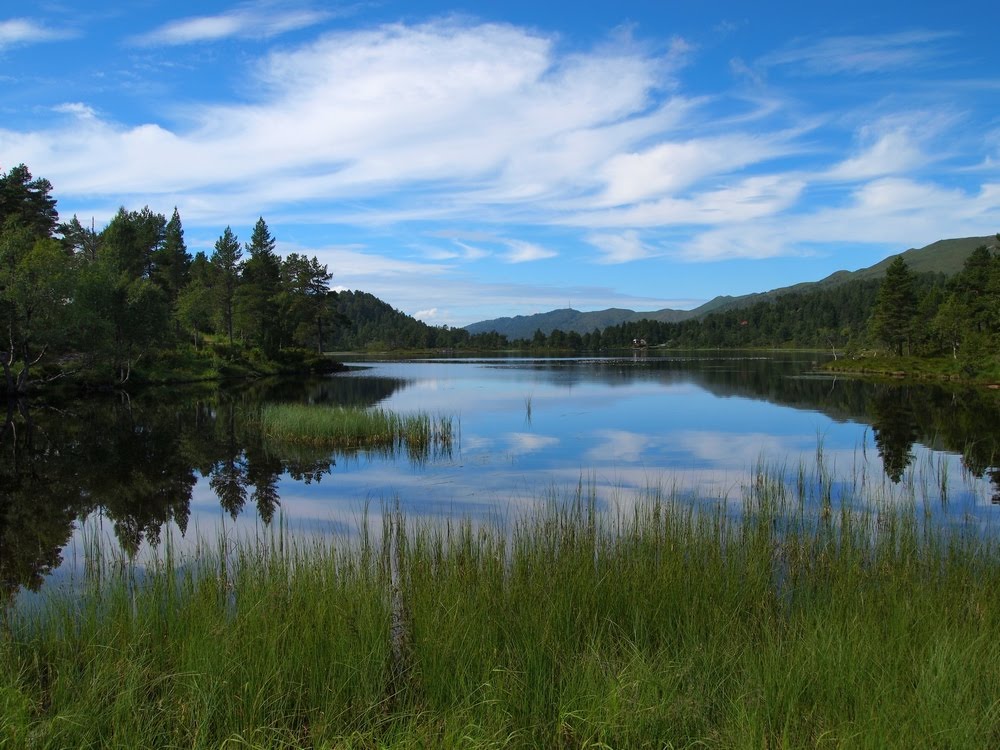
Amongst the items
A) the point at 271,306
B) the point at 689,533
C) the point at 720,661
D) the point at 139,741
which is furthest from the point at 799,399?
the point at 271,306

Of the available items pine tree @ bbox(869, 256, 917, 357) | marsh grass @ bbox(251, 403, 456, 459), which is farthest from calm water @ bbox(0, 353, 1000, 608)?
pine tree @ bbox(869, 256, 917, 357)

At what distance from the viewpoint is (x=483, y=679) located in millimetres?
5730

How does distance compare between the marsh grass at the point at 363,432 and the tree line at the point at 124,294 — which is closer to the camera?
the marsh grass at the point at 363,432

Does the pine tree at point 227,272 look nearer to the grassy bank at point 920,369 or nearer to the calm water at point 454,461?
the calm water at point 454,461

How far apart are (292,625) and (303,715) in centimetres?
107

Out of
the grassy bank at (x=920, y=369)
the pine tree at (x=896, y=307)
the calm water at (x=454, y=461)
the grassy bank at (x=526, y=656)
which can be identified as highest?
the pine tree at (x=896, y=307)

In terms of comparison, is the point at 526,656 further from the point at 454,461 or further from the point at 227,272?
the point at 227,272

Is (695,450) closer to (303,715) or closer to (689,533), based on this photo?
(689,533)

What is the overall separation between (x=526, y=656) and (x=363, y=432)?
20.4m

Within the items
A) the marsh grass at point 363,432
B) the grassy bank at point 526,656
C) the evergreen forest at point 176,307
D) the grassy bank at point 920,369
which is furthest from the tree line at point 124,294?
the grassy bank at point 920,369

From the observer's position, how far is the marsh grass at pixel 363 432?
24.4m

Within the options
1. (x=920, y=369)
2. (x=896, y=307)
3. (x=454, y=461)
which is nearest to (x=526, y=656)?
(x=454, y=461)

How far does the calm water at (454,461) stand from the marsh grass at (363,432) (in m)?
0.82

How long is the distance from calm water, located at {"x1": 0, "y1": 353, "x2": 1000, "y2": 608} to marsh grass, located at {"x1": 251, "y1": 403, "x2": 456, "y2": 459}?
2.68 feet
